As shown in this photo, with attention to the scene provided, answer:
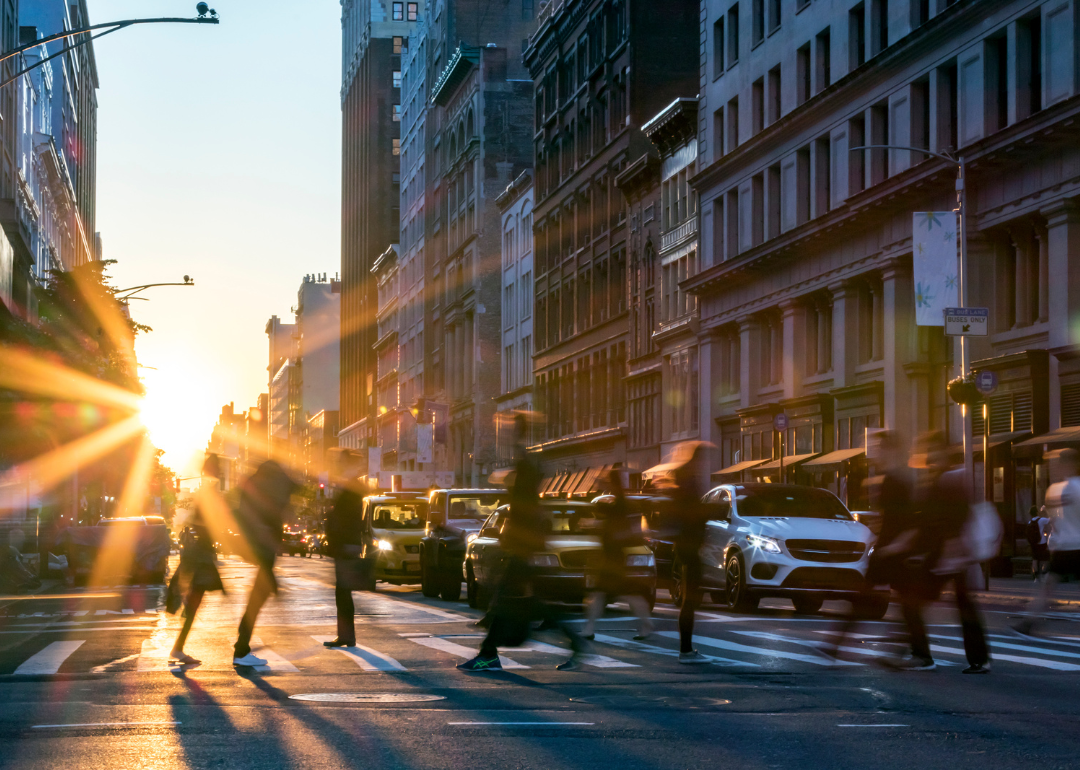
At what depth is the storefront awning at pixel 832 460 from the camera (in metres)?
43.3

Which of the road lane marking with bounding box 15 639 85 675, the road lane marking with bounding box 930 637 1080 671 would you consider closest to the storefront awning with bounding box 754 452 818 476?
the road lane marking with bounding box 930 637 1080 671

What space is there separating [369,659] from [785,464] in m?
34.5

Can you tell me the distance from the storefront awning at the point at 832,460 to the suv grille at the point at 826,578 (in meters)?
22.9

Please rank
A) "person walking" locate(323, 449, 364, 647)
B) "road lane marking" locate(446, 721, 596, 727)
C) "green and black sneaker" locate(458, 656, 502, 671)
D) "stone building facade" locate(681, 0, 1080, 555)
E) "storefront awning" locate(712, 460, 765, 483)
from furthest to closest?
"storefront awning" locate(712, 460, 765, 483) < "stone building facade" locate(681, 0, 1080, 555) < "person walking" locate(323, 449, 364, 647) < "green and black sneaker" locate(458, 656, 502, 671) < "road lane marking" locate(446, 721, 596, 727)

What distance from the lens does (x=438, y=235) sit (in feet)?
360

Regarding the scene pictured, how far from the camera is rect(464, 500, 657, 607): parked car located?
20000 mm

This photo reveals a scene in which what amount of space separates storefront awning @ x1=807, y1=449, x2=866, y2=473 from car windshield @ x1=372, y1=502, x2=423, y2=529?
16.2m

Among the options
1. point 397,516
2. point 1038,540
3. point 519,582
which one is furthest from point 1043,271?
point 519,582

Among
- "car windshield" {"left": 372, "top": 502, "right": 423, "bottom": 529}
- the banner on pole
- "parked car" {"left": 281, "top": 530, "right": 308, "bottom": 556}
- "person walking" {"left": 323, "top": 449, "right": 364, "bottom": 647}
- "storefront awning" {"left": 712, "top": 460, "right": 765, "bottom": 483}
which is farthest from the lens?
"parked car" {"left": 281, "top": 530, "right": 308, "bottom": 556}

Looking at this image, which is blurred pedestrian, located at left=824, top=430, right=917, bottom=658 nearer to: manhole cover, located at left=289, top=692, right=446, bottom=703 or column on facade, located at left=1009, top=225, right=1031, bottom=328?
manhole cover, located at left=289, top=692, right=446, bottom=703

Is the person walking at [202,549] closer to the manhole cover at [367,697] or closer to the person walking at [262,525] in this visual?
the person walking at [262,525]

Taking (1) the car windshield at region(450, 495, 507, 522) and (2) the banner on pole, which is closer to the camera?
(1) the car windshield at region(450, 495, 507, 522)

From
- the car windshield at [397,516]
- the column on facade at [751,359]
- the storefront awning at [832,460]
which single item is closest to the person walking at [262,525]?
the car windshield at [397,516]

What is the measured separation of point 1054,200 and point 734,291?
19717 mm
